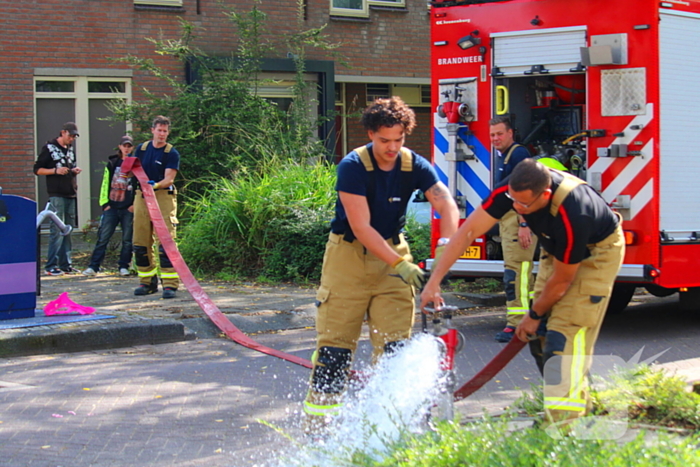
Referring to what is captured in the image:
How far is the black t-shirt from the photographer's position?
4.45 meters

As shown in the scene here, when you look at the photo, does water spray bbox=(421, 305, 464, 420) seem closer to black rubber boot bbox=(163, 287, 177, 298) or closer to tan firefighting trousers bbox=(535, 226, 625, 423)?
tan firefighting trousers bbox=(535, 226, 625, 423)


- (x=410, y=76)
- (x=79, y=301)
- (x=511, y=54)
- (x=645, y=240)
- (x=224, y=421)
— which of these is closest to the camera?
(x=224, y=421)

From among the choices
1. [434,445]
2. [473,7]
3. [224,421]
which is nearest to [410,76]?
[473,7]

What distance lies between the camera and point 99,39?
1552cm

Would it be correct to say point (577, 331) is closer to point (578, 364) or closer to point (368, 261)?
point (578, 364)

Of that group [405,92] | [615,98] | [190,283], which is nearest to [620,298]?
[615,98]

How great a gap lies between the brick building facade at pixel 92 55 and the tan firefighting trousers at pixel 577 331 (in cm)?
1219

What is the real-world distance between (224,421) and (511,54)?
15.2ft

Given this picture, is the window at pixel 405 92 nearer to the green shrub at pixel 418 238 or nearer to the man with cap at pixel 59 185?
the green shrub at pixel 418 238

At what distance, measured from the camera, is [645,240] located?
7586 millimetres

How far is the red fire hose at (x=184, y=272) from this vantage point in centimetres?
794

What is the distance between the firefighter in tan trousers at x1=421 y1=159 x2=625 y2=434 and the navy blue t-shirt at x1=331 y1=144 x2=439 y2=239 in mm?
344

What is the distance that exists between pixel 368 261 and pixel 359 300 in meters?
0.21

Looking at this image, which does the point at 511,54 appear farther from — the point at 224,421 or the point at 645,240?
the point at 224,421
